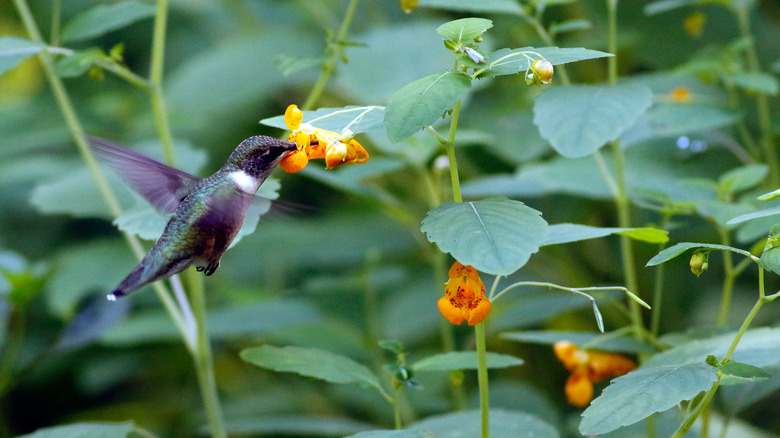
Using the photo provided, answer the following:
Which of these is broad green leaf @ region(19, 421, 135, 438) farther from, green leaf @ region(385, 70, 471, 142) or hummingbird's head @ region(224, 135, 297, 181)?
green leaf @ region(385, 70, 471, 142)

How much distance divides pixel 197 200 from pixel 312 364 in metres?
0.34

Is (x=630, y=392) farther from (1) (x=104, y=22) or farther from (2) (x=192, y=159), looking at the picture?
(1) (x=104, y=22)

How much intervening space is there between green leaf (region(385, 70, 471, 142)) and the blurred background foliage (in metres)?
0.49

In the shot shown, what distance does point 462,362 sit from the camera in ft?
3.79

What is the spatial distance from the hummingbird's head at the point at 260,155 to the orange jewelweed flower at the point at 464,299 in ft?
1.04

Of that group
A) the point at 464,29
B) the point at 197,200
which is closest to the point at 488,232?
the point at 464,29

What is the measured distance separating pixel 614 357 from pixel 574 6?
1.64 m

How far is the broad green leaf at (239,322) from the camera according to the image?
7.30ft

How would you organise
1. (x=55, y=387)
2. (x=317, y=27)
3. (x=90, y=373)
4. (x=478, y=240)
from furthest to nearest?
(x=317, y=27) → (x=55, y=387) → (x=90, y=373) → (x=478, y=240)

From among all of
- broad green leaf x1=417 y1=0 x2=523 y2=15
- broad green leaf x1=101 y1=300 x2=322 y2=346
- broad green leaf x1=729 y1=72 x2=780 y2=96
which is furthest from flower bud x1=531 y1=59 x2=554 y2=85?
broad green leaf x1=101 y1=300 x2=322 y2=346

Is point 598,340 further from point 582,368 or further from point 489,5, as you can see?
point 489,5

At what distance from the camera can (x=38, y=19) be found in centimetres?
381

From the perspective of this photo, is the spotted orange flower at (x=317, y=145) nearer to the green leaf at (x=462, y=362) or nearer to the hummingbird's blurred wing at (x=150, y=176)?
the hummingbird's blurred wing at (x=150, y=176)

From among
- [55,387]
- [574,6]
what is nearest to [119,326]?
[55,387]
